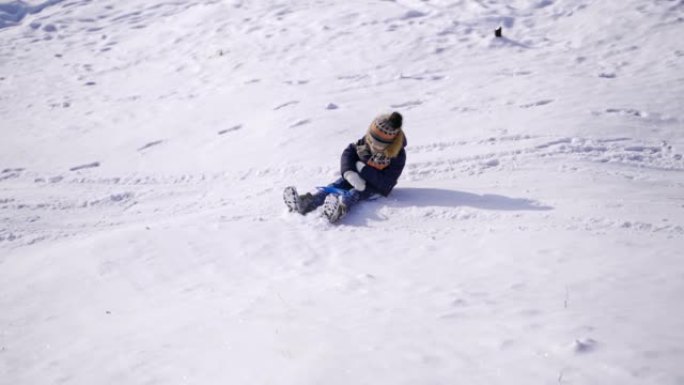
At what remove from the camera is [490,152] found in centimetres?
622

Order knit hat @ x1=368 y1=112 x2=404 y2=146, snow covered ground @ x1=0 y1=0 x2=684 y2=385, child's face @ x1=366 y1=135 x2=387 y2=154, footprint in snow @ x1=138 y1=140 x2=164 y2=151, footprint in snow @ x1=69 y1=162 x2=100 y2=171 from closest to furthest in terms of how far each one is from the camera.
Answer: snow covered ground @ x1=0 y1=0 x2=684 y2=385, knit hat @ x1=368 y1=112 x2=404 y2=146, child's face @ x1=366 y1=135 x2=387 y2=154, footprint in snow @ x1=69 y1=162 x2=100 y2=171, footprint in snow @ x1=138 y1=140 x2=164 y2=151

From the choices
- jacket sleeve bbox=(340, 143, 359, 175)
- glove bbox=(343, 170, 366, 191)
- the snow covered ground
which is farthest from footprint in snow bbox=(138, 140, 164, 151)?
glove bbox=(343, 170, 366, 191)

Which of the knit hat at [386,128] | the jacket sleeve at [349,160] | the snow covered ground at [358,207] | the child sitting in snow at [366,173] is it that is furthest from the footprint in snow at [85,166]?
the knit hat at [386,128]

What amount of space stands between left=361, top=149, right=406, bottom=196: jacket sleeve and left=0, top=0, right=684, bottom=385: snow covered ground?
0.96 feet

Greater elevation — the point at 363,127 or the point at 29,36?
the point at 29,36

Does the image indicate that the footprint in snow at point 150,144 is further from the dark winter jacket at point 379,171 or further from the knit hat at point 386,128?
the knit hat at point 386,128

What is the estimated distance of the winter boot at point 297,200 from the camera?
5.29 metres

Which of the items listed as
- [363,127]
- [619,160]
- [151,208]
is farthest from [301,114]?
[619,160]

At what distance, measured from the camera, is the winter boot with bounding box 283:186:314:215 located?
→ 17.4ft

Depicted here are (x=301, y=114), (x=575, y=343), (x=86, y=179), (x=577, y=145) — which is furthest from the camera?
(x=301, y=114)

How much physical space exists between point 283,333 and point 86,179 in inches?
225

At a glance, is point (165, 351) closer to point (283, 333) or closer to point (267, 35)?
point (283, 333)

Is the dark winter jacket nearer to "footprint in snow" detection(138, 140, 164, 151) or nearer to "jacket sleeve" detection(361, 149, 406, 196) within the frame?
"jacket sleeve" detection(361, 149, 406, 196)

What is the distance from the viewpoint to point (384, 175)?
17.6ft
